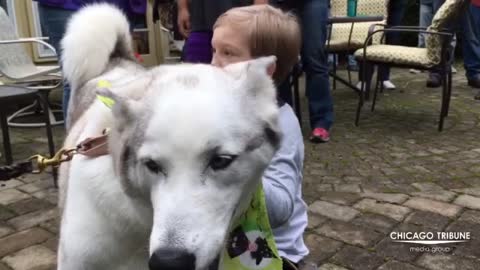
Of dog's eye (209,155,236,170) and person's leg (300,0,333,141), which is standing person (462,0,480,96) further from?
dog's eye (209,155,236,170)

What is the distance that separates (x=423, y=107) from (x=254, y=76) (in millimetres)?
4767

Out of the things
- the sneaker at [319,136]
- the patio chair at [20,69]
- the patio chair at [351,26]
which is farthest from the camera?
the patio chair at [351,26]

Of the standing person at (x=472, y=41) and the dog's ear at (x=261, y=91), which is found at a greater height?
the dog's ear at (x=261, y=91)

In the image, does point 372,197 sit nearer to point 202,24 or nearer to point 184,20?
point 202,24

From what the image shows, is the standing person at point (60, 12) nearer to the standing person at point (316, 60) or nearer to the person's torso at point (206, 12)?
the person's torso at point (206, 12)

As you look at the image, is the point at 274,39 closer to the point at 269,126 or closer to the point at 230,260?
the point at 269,126

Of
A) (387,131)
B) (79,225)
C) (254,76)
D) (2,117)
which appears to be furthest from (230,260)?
(387,131)

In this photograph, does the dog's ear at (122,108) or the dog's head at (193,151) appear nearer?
the dog's head at (193,151)

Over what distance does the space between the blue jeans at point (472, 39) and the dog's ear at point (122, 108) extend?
621 centimetres

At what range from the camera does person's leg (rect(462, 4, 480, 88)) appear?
258 inches

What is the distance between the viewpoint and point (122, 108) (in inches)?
46.6

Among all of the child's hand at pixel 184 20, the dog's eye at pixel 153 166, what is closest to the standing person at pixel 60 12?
the child's hand at pixel 184 20

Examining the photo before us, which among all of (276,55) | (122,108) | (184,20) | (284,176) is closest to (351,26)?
(184,20)

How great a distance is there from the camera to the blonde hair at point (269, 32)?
1762 mm
